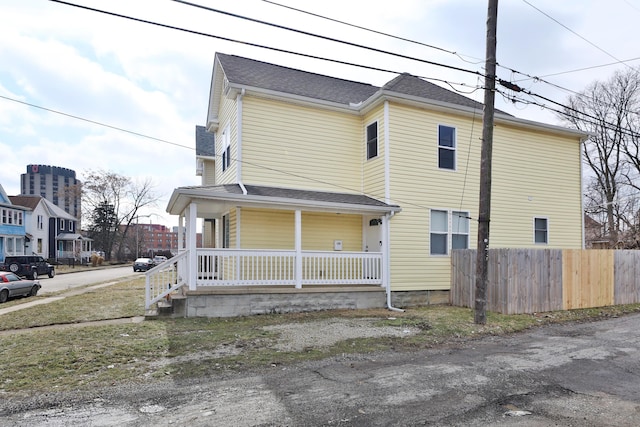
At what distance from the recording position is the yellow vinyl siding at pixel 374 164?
12.8 m

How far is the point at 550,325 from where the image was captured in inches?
402

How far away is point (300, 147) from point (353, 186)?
88.0 inches

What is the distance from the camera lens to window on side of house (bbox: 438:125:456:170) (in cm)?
1354

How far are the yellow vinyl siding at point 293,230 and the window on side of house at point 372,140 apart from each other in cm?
208

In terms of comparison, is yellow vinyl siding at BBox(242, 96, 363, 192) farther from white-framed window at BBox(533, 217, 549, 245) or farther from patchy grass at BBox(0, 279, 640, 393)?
white-framed window at BBox(533, 217, 549, 245)

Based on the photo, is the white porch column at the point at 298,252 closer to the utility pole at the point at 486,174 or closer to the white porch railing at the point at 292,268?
the white porch railing at the point at 292,268

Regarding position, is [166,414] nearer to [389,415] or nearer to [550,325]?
[389,415]

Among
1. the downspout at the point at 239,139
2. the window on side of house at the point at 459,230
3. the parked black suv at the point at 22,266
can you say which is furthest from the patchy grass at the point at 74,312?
the parked black suv at the point at 22,266

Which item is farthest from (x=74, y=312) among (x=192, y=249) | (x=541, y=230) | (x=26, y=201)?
(x=26, y=201)

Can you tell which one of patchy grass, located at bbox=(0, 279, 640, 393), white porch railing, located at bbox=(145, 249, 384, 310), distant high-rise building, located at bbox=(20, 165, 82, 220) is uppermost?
distant high-rise building, located at bbox=(20, 165, 82, 220)

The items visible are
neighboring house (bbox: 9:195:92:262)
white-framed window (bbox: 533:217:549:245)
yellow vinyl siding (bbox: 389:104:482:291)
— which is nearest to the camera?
yellow vinyl siding (bbox: 389:104:482:291)

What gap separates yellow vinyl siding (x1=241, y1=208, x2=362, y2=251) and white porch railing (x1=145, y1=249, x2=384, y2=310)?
1.75 feet

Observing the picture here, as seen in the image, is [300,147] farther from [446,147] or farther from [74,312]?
[74,312]

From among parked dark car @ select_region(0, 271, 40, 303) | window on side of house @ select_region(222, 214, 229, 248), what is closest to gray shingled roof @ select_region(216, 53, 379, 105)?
window on side of house @ select_region(222, 214, 229, 248)
